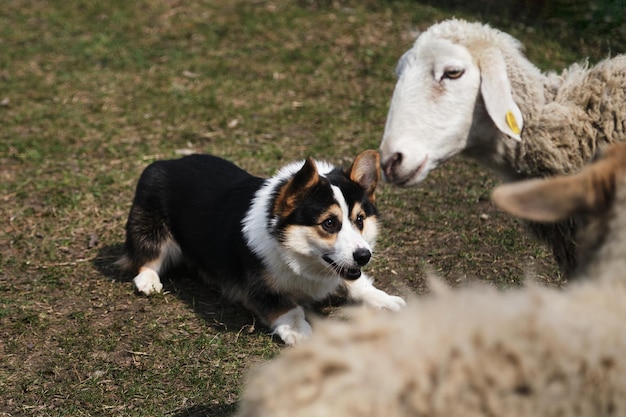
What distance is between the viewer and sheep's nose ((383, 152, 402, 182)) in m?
4.56

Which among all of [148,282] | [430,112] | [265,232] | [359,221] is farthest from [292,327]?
[430,112]

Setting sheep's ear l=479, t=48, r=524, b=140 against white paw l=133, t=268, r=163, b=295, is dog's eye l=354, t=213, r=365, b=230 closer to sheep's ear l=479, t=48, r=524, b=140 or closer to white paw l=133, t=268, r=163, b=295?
sheep's ear l=479, t=48, r=524, b=140

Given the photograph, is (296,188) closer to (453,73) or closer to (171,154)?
(453,73)

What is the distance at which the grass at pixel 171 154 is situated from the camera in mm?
4465

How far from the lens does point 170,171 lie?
17.9 feet

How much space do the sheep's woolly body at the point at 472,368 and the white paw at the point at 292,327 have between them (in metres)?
2.66

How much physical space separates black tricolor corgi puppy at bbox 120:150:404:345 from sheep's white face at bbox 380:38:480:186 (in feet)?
0.65

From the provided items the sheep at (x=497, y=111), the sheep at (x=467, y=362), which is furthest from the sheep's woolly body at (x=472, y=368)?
the sheep at (x=497, y=111)

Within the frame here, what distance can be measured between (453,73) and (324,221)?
41.2 inches

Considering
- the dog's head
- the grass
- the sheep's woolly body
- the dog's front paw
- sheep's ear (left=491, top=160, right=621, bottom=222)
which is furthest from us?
the dog's front paw

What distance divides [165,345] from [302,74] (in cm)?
513

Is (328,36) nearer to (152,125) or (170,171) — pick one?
(152,125)

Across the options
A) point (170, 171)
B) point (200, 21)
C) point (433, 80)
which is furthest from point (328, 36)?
point (433, 80)

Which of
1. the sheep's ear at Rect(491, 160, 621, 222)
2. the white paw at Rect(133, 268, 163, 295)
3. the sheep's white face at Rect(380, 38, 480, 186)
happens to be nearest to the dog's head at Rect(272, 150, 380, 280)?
the sheep's white face at Rect(380, 38, 480, 186)
